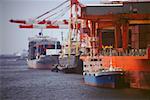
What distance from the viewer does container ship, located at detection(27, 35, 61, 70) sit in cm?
2167

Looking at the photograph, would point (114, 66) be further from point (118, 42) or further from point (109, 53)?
point (118, 42)

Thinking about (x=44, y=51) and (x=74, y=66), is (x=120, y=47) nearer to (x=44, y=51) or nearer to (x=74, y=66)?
(x=74, y=66)

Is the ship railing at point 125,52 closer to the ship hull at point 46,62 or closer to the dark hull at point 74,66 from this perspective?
the dark hull at point 74,66

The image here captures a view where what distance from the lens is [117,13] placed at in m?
11.4

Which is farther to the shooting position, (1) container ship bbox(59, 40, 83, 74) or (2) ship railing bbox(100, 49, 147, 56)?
(1) container ship bbox(59, 40, 83, 74)

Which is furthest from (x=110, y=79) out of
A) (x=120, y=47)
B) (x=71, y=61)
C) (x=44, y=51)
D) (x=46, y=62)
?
(x=44, y=51)

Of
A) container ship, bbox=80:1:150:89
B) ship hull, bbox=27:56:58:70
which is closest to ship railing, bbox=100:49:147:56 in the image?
container ship, bbox=80:1:150:89

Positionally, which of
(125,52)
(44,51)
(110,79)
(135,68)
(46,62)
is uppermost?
(44,51)

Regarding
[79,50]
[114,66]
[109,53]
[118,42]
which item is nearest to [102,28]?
[118,42]

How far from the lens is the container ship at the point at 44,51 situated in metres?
21.7

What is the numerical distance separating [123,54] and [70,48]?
8.29 meters

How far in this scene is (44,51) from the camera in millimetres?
22297

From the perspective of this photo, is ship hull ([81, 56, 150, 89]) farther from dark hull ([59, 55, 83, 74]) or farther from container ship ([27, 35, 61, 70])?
container ship ([27, 35, 61, 70])

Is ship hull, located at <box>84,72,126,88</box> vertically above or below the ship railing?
below
